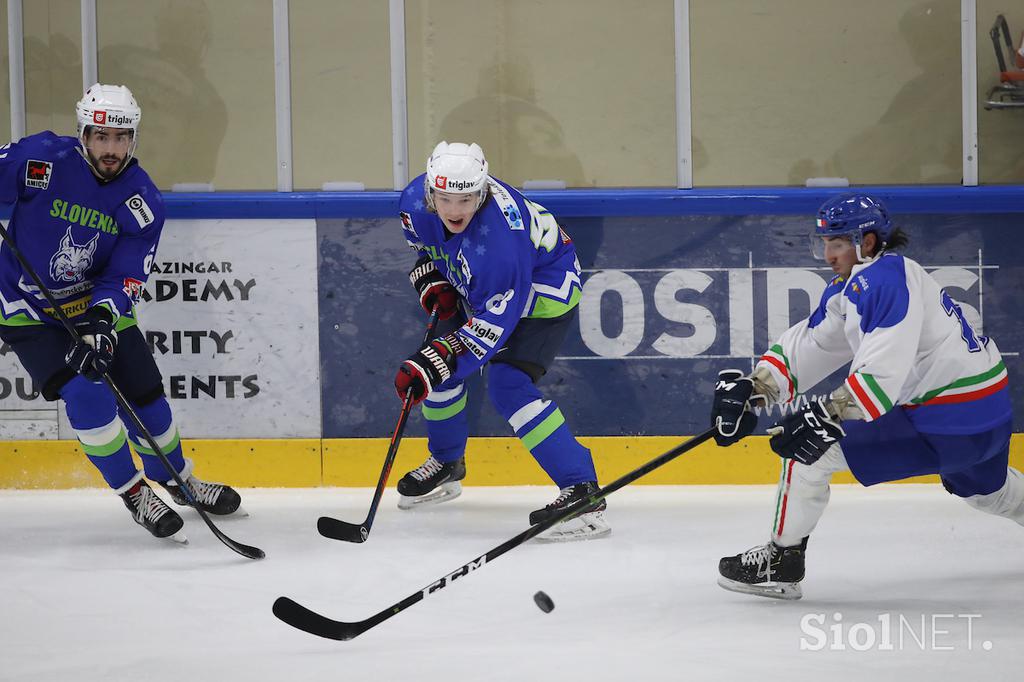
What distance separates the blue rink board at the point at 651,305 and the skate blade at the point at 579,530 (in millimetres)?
761

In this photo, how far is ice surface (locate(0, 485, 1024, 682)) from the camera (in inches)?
88.7

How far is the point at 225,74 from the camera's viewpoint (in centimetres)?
438

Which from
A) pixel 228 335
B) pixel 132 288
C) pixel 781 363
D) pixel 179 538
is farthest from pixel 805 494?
pixel 228 335

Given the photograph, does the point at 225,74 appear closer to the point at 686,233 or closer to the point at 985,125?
the point at 686,233

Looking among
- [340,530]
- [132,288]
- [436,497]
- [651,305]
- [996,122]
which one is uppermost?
[996,122]

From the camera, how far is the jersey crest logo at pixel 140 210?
3.37 m

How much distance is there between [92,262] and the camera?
3.41 meters

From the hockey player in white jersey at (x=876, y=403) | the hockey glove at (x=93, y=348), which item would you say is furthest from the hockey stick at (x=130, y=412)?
the hockey player in white jersey at (x=876, y=403)

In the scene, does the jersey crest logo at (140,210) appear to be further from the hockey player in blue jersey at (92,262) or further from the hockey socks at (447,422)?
the hockey socks at (447,422)

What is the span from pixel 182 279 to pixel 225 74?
849mm

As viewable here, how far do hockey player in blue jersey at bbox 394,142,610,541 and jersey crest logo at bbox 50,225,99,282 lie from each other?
0.92 metres

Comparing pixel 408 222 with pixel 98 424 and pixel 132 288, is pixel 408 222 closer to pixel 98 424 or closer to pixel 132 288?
pixel 132 288

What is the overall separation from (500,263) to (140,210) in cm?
107

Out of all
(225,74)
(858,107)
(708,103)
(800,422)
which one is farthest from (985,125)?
(225,74)
